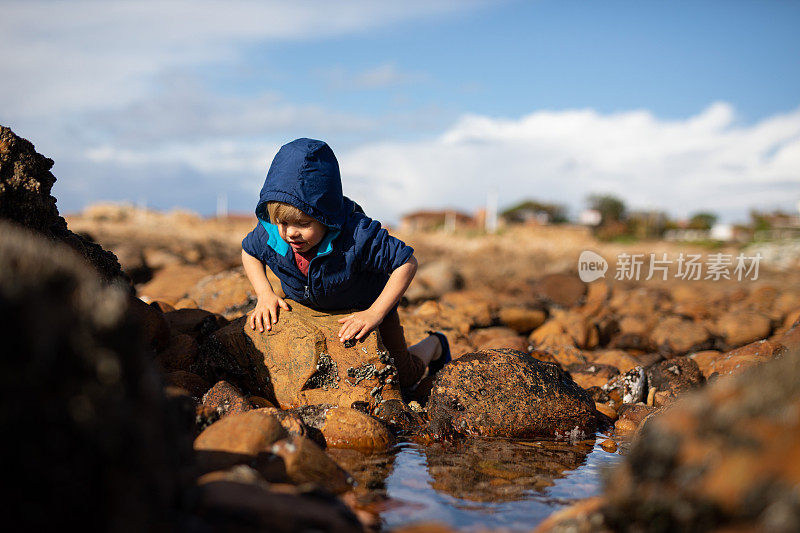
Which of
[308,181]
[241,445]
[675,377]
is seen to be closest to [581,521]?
[241,445]

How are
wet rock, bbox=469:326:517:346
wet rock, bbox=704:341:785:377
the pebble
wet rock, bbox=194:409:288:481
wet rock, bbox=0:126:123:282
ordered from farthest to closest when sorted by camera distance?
1. wet rock, bbox=469:326:517:346
2. wet rock, bbox=704:341:785:377
3. the pebble
4. wet rock, bbox=0:126:123:282
5. wet rock, bbox=194:409:288:481

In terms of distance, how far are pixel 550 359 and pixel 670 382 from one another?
1.34m

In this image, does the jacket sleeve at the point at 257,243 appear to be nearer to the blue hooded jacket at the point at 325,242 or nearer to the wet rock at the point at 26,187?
the blue hooded jacket at the point at 325,242

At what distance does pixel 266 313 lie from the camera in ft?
14.2

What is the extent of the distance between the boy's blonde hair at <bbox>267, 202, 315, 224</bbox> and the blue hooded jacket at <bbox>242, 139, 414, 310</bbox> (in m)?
0.06

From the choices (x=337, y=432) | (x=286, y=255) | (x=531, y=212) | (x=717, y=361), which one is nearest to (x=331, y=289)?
(x=286, y=255)

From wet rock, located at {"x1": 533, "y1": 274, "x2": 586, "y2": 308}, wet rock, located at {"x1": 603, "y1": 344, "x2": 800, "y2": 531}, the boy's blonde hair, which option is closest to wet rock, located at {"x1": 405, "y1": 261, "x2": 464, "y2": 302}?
wet rock, located at {"x1": 533, "y1": 274, "x2": 586, "y2": 308}

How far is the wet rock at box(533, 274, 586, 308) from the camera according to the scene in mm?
10992

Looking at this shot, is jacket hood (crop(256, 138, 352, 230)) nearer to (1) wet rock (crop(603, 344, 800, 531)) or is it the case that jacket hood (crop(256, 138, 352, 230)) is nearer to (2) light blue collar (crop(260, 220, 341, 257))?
(2) light blue collar (crop(260, 220, 341, 257))

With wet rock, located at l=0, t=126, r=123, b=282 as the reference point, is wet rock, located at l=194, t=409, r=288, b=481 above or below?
below

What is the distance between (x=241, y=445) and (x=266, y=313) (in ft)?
5.91

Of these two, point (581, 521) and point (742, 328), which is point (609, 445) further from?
point (742, 328)

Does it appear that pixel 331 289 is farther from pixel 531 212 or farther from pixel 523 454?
pixel 531 212

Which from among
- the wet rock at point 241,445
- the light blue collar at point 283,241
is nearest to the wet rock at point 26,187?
the light blue collar at point 283,241
